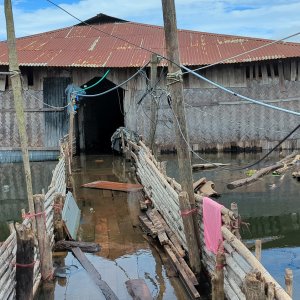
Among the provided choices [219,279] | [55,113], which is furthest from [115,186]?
[219,279]

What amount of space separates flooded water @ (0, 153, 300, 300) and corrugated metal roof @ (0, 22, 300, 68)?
5.00 metres

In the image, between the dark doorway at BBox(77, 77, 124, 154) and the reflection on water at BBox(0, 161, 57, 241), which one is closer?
Answer: the reflection on water at BBox(0, 161, 57, 241)

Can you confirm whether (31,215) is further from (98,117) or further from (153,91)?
(98,117)

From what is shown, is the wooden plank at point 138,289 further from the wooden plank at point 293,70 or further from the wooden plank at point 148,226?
the wooden plank at point 293,70

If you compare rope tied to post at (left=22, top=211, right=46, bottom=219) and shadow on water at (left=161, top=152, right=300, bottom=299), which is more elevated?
rope tied to post at (left=22, top=211, right=46, bottom=219)

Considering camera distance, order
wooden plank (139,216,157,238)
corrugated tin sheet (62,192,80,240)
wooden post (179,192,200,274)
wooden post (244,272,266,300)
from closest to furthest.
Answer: wooden post (244,272,266,300)
wooden post (179,192,200,274)
wooden plank (139,216,157,238)
corrugated tin sheet (62,192,80,240)

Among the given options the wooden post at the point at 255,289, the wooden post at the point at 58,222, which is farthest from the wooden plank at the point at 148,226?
the wooden post at the point at 255,289

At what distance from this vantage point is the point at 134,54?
76.3 feet

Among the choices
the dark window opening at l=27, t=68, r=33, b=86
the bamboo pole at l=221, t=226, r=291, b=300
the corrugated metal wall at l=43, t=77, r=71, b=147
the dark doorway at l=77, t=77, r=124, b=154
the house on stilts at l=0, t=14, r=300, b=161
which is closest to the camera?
the bamboo pole at l=221, t=226, r=291, b=300

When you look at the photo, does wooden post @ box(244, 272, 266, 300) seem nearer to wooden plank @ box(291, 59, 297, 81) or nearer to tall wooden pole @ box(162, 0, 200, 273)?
tall wooden pole @ box(162, 0, 200, 273)

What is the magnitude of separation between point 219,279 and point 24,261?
2.77 m

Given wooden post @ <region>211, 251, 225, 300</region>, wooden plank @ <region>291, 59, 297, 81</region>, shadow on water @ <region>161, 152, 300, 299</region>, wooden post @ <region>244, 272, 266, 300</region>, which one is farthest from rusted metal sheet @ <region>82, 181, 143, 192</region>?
wooden plank @ <region>291, 59, 297, 81</region>

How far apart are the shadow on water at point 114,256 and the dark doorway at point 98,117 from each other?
35.6 feet

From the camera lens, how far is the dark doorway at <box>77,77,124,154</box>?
25997mm
